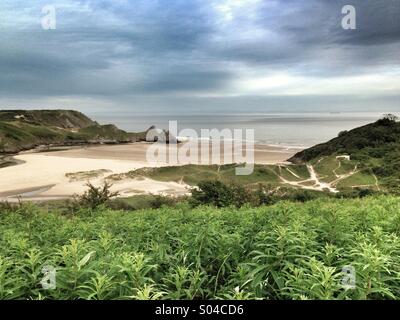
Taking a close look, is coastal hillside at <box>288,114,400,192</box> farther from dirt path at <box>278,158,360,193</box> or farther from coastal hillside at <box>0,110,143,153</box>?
coastal hillside at <box>0,110,143,153</box>

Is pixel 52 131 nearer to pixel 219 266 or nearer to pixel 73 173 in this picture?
pixel 73 173

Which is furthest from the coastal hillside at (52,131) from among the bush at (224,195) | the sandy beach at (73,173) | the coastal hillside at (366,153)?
the coastal hillside at (366,153)

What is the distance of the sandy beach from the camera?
21.6m

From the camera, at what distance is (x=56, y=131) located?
36.1 m

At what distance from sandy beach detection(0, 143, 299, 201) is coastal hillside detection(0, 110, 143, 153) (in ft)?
4.36

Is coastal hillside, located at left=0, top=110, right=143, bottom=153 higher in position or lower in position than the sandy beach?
higher

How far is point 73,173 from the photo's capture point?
2556 centimetres

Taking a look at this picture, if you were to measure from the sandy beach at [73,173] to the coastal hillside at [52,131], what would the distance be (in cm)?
133

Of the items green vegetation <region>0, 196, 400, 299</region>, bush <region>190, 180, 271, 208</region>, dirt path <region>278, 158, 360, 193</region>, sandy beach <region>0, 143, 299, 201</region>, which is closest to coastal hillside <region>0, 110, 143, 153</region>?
sandy beach <region>0, 143, 299, 201</region>

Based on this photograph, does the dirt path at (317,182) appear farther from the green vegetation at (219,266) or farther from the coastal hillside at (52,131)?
the green vegetation at (219,266)

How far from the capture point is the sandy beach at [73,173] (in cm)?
2162
